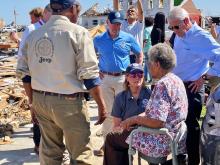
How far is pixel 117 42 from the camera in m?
6.46

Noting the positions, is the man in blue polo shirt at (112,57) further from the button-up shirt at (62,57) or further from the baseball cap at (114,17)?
the button-up shirt at (62,57)

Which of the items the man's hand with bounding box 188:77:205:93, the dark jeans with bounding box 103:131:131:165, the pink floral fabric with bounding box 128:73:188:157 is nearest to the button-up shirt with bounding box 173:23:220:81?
the man's hand with bounding box 188:77:205:93

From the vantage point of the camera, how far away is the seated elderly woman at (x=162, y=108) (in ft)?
13.7

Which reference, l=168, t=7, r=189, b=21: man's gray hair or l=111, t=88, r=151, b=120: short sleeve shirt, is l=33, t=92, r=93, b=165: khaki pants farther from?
l=168, t=7, r=189, b=21: man's gray hair

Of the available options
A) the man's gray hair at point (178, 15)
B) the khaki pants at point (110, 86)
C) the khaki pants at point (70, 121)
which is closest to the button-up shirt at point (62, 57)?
the khaki pants at point (70, 121)

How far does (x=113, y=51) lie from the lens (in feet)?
21.1

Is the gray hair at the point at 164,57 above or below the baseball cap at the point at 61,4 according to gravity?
below

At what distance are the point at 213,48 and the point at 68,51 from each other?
1694mm

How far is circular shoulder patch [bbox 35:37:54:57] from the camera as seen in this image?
4.45 meters

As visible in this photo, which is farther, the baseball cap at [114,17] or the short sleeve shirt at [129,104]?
the baseball cap at [114,17]

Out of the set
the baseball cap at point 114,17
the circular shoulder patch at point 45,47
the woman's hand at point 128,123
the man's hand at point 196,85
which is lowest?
the woman's hand at point 128,123

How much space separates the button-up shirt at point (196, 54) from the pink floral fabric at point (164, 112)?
0.99 metres

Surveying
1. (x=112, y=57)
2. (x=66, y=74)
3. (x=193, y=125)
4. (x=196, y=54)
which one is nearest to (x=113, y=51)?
(x=112, y=57)

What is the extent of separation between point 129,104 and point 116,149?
0.56 m
